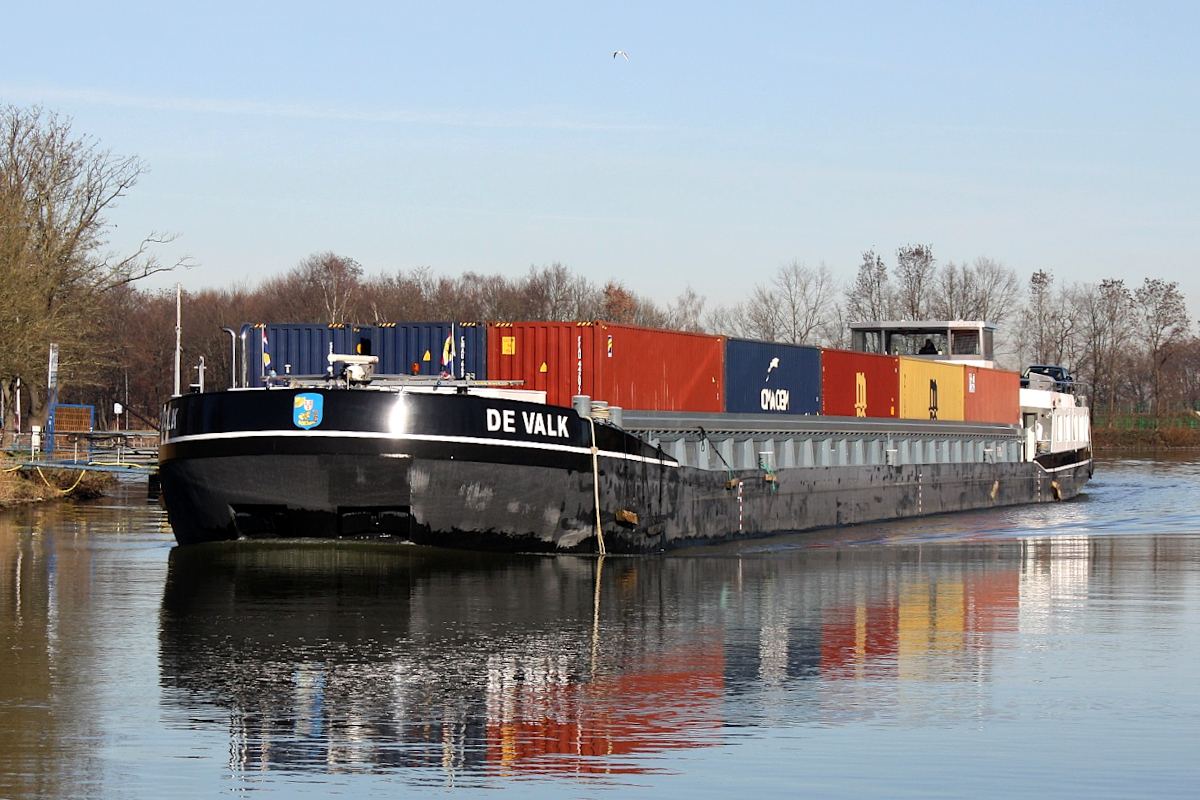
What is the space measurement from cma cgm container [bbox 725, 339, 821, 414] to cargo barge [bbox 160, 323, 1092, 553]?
0.06 m

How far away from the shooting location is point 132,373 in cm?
9981

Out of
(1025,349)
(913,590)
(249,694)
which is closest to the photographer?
(249,694)

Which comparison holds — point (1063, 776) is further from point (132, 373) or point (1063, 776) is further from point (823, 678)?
point (132, 373)

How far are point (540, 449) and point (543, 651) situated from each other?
26.6ft

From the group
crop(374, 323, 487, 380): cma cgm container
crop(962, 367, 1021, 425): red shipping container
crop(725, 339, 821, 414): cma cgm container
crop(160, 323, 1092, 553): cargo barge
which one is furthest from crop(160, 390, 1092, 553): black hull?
crop(962, 367, 1021, 425): red shipping container

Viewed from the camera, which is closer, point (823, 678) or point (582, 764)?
point (582, 764)

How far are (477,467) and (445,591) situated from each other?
10.5ft

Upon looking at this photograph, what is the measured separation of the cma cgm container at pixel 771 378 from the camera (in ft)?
94.9

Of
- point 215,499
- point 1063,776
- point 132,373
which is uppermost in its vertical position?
point 132,373

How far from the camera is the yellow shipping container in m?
37.8

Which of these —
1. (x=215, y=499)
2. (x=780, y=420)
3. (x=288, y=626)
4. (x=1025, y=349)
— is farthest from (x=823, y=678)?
(x=1025, y=349)

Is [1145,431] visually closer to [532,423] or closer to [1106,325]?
[1106,325]

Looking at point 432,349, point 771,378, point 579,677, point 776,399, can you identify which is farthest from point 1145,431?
point 579,677

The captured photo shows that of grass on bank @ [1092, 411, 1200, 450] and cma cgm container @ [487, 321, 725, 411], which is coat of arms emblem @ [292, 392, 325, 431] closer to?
cma cgm container @ [487, 321, 725, 411]
